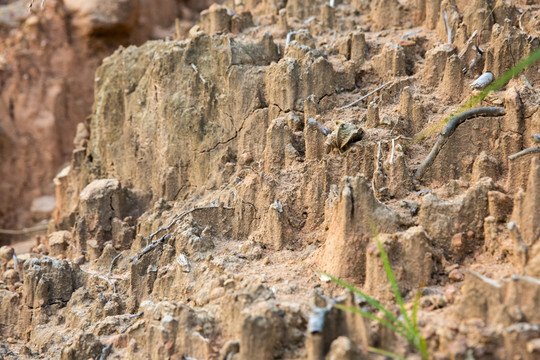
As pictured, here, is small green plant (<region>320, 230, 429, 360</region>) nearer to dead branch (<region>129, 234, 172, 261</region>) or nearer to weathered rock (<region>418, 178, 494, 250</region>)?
weathered rock (<region>418, 178, 494, 250</region>)

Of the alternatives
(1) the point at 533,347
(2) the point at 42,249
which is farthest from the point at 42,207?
(1) the point at 533,347

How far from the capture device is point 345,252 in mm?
4367

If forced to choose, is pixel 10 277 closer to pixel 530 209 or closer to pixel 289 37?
pixel 289 37

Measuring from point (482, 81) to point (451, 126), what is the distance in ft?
2.01

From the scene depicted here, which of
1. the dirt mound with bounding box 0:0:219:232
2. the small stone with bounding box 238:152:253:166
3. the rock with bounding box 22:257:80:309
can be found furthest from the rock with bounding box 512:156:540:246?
the dirt mound with bounding box 0:0:219:232

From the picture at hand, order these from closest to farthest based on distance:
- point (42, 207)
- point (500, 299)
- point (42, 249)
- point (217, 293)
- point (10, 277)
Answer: point (500, 299)
point (217, 293)
point (10, 277)
point (42, 249)
point (42, 207)

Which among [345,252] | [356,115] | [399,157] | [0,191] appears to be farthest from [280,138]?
[0,191]

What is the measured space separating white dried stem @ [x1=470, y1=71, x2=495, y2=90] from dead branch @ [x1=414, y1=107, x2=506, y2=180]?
0.39 m

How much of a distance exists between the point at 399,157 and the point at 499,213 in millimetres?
875

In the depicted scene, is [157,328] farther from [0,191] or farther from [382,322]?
[0,191]

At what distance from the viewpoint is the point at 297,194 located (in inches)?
206

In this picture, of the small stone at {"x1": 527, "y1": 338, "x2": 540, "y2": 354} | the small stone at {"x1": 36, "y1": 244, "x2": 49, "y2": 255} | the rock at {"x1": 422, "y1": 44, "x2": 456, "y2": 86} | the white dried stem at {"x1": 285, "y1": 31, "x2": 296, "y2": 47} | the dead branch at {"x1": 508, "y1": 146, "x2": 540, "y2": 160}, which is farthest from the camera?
the small stone at {"x1": 36, "y1": 244, "x2": 49, "y2": 255}

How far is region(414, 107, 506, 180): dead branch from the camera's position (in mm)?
4895

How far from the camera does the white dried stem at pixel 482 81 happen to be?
524 centimetres
